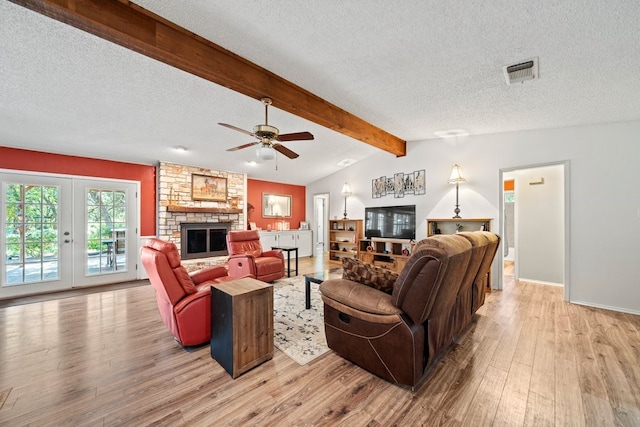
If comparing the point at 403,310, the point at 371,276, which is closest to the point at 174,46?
the point at 371,276

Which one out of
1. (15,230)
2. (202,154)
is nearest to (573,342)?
(202,154)

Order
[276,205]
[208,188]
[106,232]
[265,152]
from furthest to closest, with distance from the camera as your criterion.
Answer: [276,205] < [208,188] < [106,232] < [265,152]

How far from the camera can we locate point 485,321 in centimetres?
299

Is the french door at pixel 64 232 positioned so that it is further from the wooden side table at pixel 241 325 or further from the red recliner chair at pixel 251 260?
the wooden side table at pixel 241 325

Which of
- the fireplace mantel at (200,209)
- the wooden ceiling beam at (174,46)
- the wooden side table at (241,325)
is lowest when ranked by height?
the wooden side table at (241,325)

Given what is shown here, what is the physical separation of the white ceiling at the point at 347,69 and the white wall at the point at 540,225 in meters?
1.46

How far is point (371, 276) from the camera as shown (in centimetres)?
208

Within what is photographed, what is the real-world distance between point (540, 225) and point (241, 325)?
5.63m

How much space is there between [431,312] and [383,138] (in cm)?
374

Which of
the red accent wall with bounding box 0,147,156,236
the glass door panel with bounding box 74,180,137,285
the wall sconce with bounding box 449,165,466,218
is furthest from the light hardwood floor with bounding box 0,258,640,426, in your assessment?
the red accent wall with bounding box 0,147,156,236

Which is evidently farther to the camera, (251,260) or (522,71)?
(251,260)

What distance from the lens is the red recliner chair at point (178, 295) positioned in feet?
7.23

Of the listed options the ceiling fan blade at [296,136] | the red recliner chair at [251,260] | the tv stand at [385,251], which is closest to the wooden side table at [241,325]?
the ceiling fan blade at [296,136]

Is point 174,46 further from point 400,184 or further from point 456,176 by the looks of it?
point 400,184
